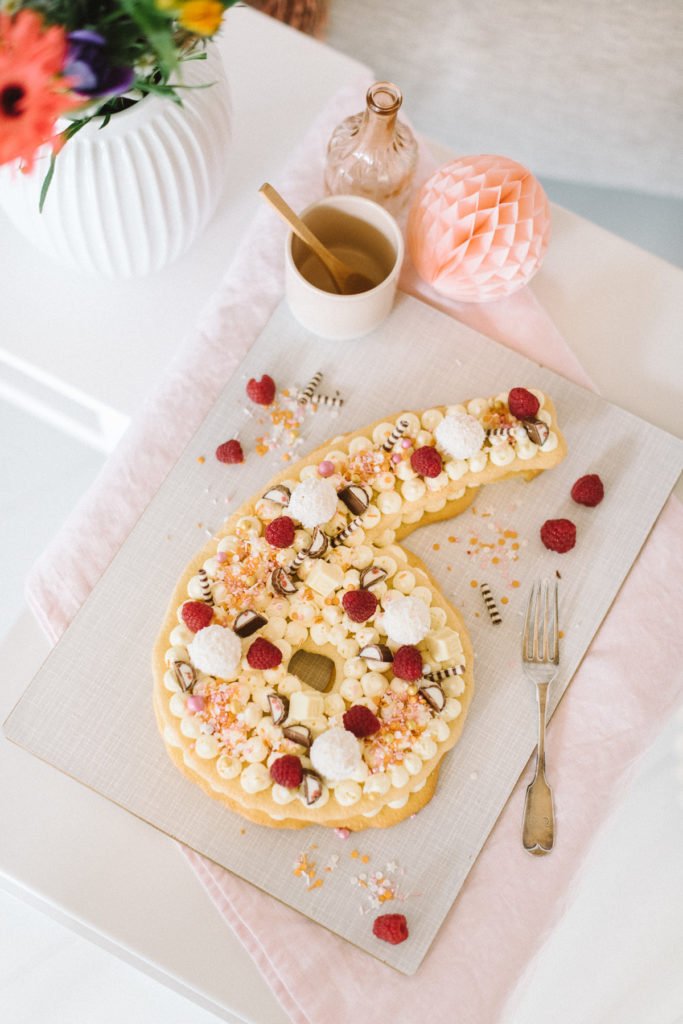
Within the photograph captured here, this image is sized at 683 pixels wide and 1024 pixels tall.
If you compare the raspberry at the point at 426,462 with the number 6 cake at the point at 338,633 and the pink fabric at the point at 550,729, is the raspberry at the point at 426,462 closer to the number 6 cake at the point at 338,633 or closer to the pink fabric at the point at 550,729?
the number 6 cake at the point at 338,633

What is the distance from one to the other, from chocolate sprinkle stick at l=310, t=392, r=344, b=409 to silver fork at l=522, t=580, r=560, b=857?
297 mm

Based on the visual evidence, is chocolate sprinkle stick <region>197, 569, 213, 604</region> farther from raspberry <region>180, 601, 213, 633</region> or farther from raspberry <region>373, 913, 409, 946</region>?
raspberry <region>373, 913, 409, 946</region>

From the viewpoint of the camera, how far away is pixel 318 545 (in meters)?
0.93

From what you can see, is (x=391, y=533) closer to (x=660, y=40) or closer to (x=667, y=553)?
(x=667, y=553)

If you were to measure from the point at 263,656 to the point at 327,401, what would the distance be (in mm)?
302

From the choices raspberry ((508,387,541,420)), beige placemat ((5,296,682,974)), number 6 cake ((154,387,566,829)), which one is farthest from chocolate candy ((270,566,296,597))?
raspberry ((508,387,541,420))

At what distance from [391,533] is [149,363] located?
0.35 metres

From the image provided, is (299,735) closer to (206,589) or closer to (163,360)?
(206,589)

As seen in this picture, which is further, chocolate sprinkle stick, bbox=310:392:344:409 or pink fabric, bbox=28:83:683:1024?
chocolate sprinkle stick, bbox=310:392:344:409

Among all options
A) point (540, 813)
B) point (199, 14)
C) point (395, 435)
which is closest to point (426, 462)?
point (395, 435)

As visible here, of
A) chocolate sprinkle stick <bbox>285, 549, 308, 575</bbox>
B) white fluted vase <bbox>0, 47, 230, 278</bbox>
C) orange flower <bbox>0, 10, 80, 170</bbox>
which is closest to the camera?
orange flower <bbox>0, 10, 80, 170</bbox>

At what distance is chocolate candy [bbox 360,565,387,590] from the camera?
0.92 m

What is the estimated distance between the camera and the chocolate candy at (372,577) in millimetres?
923

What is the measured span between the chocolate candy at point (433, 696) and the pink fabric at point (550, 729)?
130mm
